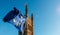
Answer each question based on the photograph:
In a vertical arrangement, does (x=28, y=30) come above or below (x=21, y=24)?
above

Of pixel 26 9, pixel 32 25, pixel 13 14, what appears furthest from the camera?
pixel 32 25

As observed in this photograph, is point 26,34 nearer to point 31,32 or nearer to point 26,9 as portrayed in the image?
point 31,32

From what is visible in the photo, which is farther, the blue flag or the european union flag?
the blue flag

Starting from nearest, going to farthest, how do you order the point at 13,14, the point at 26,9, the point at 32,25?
the point at 13,14 → the point at 26,9 → the point at 32,25

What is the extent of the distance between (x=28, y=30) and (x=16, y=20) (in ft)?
70.4

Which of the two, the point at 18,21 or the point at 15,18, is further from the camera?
the point at 18,21

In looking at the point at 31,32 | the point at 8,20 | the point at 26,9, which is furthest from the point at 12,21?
the point at 31,32

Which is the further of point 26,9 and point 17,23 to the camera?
point 26,9

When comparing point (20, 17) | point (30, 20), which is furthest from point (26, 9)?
point (20, 17)

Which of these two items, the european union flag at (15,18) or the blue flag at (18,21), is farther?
the blue flag at (18,21)

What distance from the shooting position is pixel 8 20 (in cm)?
3988

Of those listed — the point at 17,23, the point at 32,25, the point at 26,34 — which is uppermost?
the point at 32,25

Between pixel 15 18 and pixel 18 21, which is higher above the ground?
pixel 15 18

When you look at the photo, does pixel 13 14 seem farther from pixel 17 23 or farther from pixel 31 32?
pixel 31 32
